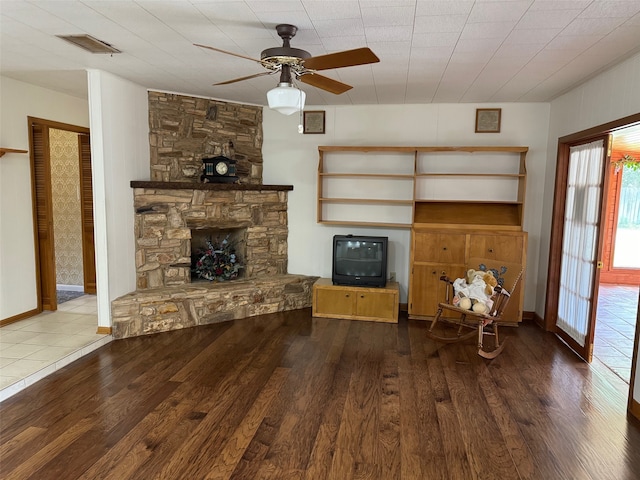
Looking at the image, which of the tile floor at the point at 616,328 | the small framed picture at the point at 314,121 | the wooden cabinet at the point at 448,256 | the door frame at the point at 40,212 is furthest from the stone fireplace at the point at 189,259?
the tile floor at the point at 616,328

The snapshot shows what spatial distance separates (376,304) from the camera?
4.79 meters

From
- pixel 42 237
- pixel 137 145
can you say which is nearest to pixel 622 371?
pixel 137 145

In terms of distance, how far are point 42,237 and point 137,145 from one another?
149cm

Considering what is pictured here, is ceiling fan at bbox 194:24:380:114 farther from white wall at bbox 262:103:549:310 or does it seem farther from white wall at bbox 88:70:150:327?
white wall at bbox 262:103:549:310

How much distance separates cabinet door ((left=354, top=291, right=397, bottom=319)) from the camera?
15.6ft

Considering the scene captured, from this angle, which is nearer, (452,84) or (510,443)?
(510,443)

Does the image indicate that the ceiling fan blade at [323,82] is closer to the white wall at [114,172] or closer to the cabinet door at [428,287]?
the white wall at [114,172]

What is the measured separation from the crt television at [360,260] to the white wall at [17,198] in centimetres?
323

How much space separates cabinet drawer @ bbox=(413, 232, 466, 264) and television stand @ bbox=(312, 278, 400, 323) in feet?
1.65

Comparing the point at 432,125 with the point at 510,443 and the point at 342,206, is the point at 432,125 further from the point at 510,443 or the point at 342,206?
the point at 510,443

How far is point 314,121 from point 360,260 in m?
1.79

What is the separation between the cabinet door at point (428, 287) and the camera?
4.64 metres

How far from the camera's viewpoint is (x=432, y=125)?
4988 millimetres

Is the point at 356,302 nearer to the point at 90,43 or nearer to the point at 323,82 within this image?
the point at 323,82
